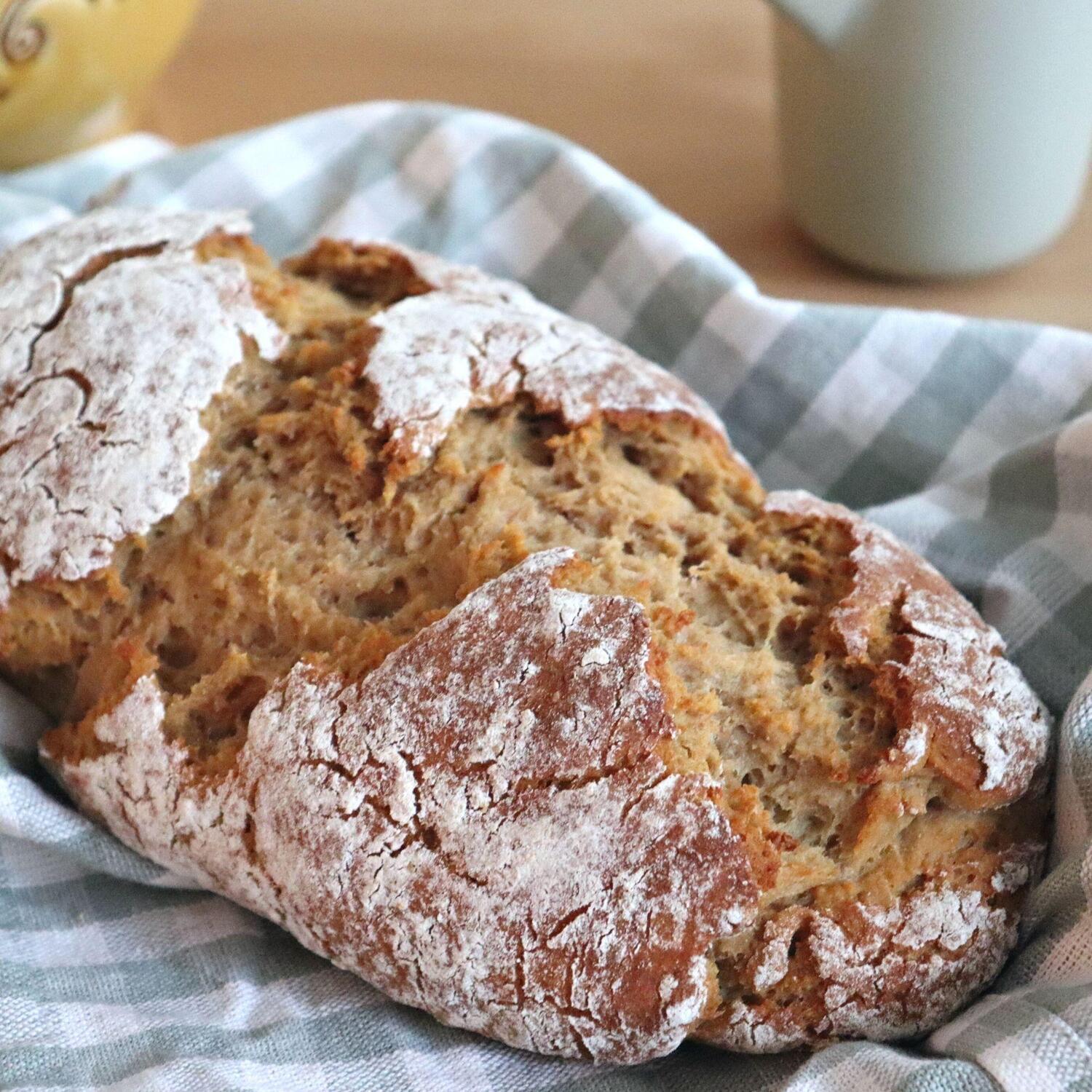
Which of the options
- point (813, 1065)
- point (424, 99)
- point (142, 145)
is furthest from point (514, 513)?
point (424, 99)

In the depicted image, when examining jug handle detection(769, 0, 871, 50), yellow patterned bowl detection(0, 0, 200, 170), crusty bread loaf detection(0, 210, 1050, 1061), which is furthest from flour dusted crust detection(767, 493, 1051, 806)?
yellow patterned bowl detection(0, 0, 200, 170)

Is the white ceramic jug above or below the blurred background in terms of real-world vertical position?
above

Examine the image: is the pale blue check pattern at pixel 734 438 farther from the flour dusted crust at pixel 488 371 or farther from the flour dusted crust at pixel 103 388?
the flour dusted crust at pixel 488 371

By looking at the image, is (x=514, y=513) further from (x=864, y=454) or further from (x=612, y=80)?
(x=612, y=80)

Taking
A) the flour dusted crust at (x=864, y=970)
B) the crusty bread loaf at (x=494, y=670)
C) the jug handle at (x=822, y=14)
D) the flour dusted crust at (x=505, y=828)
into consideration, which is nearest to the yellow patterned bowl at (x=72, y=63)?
the crusty bread loaf at (x=494, y=670)

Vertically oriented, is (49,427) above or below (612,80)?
below

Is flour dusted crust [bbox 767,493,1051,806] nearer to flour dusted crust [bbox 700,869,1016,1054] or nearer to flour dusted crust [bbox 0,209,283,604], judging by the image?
flour dusted crust [bbox 700,869,1016,1054]
